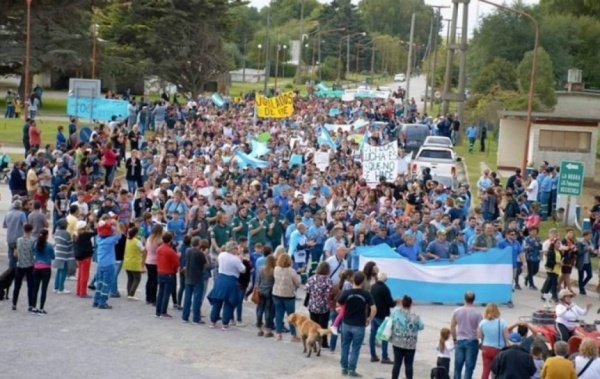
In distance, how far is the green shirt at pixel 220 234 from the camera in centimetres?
2259

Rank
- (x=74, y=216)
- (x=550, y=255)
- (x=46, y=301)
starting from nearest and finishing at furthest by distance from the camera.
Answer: (x=46, y=301), (x=74, y=216), (x=550, y=255)

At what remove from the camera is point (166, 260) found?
20.2m

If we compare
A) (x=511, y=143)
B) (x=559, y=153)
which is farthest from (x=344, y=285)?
(x=511, y=143)

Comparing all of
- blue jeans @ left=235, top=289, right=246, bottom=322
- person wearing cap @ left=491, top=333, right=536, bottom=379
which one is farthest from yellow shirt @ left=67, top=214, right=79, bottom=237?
person wearing cap @ left=491, top=333, right=536, bottom=379

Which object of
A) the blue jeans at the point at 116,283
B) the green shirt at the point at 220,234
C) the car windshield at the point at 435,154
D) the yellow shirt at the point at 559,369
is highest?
the car windshield at the point at 435,154

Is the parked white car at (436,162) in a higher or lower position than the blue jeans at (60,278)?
higher

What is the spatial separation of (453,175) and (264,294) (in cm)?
2101

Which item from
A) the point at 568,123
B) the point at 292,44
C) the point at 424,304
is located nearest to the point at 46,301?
the point at 424,304

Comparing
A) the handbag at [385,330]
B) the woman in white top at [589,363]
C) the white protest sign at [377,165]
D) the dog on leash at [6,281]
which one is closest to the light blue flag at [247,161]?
the white protest sign at [377,165]

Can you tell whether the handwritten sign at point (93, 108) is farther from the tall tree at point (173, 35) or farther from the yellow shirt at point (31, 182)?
the tall tree at point (173, 35)

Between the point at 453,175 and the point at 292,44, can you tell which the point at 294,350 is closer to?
the point at 453,175

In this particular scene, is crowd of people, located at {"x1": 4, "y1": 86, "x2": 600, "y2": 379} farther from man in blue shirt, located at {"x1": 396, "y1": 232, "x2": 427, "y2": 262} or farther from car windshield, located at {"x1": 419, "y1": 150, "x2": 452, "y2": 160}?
car windshield, located at {"x1": 419, "y1": 150, "x2": 452, "y2": 160}

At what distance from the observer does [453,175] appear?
39.5 metres

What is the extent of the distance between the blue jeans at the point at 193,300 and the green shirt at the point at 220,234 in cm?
255
